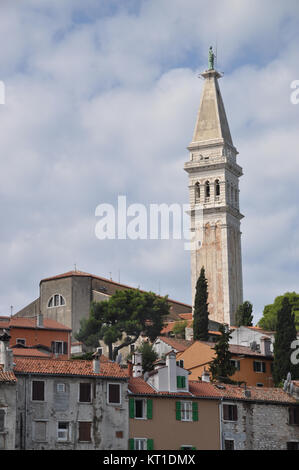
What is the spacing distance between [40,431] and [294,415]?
1468 cm

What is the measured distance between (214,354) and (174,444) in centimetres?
1714

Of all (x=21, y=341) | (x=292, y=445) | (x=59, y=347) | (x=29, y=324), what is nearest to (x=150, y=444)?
(x=292, y=445)

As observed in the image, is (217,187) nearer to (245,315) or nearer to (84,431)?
(245,315)

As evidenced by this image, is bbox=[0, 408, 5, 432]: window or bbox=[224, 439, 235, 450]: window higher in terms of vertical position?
bbox=[0, 408, 5, 432]: window

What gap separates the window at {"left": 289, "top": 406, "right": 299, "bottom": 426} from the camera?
5950cm

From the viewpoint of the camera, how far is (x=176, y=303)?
117062mm

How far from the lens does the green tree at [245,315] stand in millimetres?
104412

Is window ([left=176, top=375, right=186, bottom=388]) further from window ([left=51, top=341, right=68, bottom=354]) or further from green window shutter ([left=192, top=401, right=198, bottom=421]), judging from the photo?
window ([left=51, top=341, right=68, bottom=354])

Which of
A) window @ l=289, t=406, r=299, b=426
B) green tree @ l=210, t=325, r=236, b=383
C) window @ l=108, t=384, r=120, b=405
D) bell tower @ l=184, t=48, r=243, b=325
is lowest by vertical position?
window @ l=289, t=406, r=299, b=426

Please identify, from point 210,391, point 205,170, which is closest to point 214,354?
point 210,391

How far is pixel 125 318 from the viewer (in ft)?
303

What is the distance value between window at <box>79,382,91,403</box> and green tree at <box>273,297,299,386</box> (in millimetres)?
19558

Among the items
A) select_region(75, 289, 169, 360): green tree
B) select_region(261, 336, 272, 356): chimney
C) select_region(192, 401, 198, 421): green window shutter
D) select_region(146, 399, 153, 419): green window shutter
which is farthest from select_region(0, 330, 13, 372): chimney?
select_region(75, 289, 169, 360): green tree
